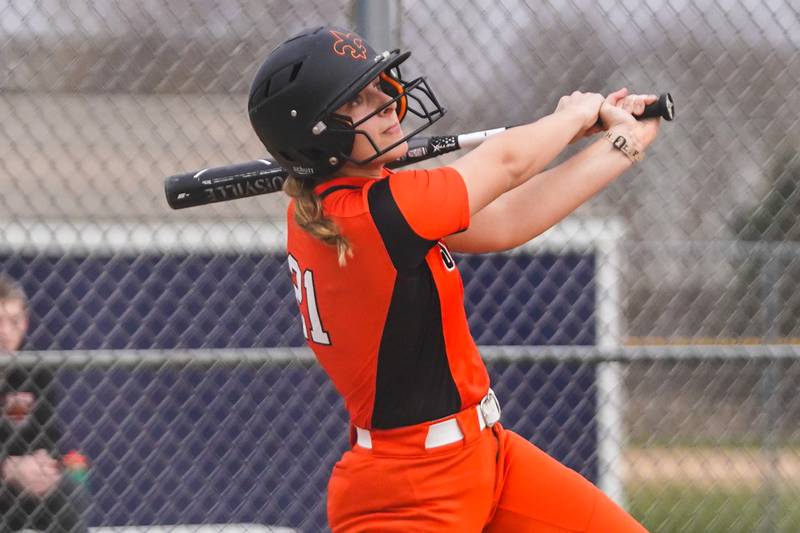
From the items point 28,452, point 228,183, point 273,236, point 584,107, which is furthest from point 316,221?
point 273,236

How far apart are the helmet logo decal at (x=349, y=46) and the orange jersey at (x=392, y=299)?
0.87ft

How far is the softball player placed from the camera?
249cm

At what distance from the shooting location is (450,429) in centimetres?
262

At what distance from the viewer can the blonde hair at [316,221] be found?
2.45 meters

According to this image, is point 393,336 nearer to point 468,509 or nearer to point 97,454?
point 468,509

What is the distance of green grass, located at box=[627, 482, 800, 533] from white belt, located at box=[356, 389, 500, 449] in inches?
120

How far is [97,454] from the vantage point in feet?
15.5

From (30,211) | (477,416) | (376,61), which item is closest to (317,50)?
(376,61)

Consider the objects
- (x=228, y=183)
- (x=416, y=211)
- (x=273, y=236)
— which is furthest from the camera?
(x=273, y=236)

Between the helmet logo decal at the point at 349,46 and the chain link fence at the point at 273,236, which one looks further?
the chain link fence at the point at 273,236

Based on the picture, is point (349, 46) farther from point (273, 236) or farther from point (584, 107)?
point (273, 236)

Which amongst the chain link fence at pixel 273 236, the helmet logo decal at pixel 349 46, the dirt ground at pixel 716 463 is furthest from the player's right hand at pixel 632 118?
the dirt ground at pixel 716 463

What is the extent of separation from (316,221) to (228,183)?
54cm

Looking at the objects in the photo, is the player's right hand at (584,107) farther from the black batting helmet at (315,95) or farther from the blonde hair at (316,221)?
the blonde hair at (316,221)
